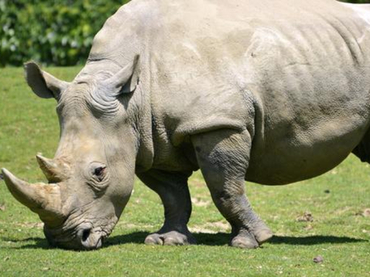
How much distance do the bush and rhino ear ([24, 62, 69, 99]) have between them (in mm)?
10836

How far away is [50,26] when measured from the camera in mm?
22109

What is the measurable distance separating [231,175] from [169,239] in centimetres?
94

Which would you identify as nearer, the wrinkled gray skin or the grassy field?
the grassy field

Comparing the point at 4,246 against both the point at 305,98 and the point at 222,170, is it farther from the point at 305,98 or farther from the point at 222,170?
the point at 305,98

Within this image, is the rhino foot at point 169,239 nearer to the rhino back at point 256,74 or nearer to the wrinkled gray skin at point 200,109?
the wrinkled gray skin at point 200,109

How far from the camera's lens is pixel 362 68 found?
11.5m

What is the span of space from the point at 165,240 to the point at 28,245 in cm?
132

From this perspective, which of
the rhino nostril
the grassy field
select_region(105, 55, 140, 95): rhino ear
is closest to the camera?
the grassy field

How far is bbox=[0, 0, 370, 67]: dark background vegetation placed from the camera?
2194 centimetres

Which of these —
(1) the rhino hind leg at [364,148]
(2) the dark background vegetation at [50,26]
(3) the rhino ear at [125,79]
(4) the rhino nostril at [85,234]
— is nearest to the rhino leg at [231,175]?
(3) the rhino ear at [125,79]

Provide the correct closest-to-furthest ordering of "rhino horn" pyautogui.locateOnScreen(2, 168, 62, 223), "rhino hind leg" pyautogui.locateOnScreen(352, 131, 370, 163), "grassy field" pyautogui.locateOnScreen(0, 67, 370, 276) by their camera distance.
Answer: "grassy field" pyautogui.locateOnScreen(0, 67, 370, 276) < "rhino horn" pyautogui.locateOnScreen(2, 168, 62, 223) < "rhino hind leg" pyautogui.locateOnScreen(352, 131, 370, 163)

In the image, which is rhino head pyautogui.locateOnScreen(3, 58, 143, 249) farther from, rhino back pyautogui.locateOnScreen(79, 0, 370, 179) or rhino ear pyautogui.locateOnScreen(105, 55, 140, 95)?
rhino back pyautogui.locateOnScreen(79, 0, 370, 179)

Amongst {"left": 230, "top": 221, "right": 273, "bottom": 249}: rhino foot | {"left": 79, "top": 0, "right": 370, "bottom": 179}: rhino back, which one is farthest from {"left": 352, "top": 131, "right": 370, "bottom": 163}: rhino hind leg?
{"left": 230, "top": 221, "right": 273, "bottom": 249}: rhino foot

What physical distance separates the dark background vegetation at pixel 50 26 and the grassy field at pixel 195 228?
1.62 m
